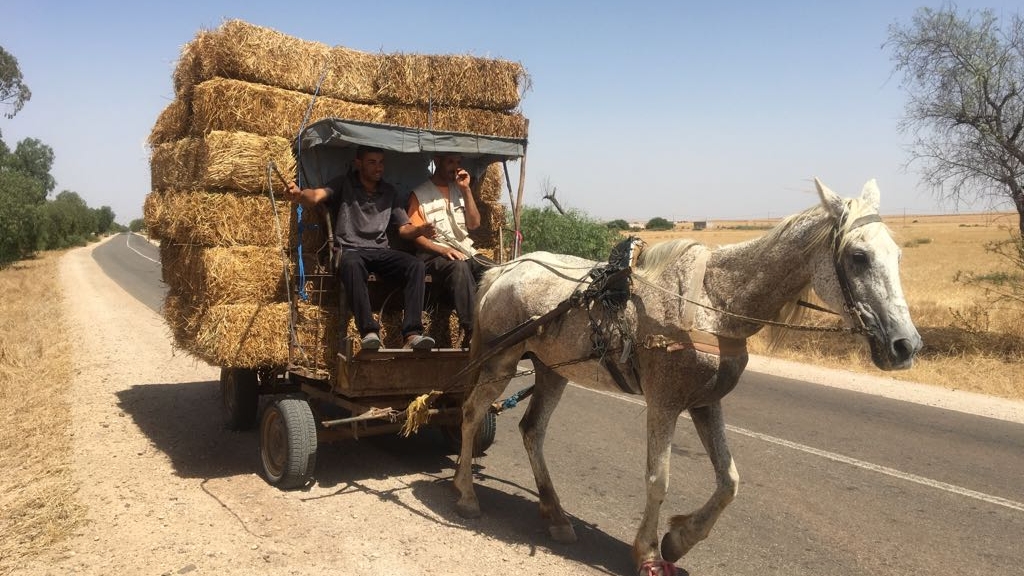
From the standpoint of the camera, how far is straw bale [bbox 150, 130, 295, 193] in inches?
235

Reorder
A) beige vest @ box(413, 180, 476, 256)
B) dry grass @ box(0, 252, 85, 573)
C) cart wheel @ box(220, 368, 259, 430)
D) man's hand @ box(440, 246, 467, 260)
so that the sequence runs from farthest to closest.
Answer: cart wheel @ box(220, 368, 259, 430), beige vest @ box(413, 180, 476, 256), man's hand @ box(440, 246, 467, 260), dry grass @ box(0, 252, 85, 573)

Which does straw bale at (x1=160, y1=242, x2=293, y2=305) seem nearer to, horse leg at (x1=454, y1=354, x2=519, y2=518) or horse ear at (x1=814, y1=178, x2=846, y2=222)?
horse leg at (x1=454, y1=354, x2=519, y2=518)

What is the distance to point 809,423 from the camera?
27.6 ft

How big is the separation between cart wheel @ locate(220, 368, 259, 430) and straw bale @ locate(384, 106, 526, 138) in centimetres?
281

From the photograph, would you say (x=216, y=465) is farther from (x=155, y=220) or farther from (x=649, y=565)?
(x=649, y=565)

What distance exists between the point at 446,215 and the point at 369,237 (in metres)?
0.76

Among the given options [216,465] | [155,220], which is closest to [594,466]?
[216,465]

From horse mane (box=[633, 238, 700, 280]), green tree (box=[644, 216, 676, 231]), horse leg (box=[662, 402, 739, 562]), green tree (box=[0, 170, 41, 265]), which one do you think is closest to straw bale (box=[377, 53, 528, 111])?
horse mane (box=[633, 238, 700, 280])

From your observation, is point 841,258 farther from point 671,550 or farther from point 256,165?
point 256,165

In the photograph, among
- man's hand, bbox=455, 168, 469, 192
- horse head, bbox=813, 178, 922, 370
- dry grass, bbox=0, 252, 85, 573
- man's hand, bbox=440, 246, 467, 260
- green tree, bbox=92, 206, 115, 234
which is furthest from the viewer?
green tree, bbox=92, 206, 115, 234

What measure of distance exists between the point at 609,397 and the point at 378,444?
3.44m

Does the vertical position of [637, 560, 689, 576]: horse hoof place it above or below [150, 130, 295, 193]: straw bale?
below

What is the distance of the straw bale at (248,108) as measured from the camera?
20.1ft

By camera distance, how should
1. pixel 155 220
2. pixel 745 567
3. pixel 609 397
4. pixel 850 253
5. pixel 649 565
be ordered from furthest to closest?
pixel 609 397 < pixel 155 220 < pixel 745 567 < pixel 649 565 < pixel 850 253
